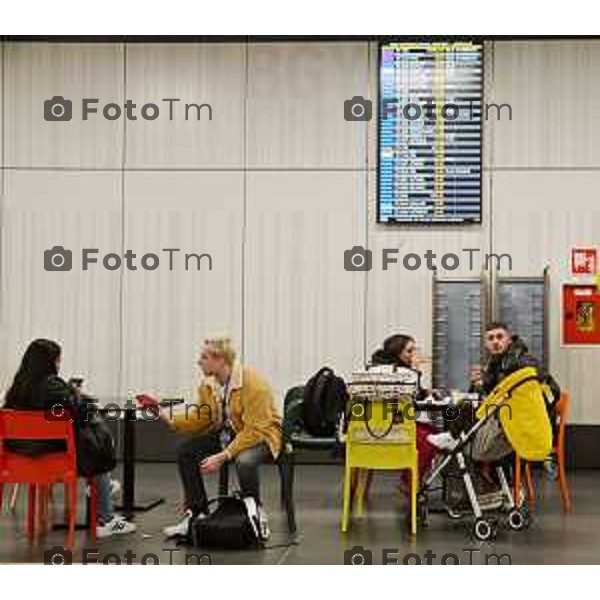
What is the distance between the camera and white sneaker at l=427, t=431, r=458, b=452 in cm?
621

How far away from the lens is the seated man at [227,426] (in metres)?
5.57

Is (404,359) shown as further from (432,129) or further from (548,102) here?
(548,102)

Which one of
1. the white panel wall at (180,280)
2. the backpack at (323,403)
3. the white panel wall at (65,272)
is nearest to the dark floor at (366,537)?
the backpack at (323,403)

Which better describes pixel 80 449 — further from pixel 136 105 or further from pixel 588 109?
pixel 588 109

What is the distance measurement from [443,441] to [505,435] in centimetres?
49

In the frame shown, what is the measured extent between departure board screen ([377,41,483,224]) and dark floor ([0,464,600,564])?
260cm

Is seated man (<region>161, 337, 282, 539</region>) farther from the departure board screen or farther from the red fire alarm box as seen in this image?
the red fire alarm box

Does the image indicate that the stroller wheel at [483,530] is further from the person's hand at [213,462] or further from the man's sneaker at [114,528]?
the man's sneaker at [114,528]

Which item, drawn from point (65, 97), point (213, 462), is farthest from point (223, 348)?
point (65, 97)

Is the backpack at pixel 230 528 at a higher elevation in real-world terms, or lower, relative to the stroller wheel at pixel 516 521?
higher

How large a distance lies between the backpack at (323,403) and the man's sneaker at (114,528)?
1389 millimetres

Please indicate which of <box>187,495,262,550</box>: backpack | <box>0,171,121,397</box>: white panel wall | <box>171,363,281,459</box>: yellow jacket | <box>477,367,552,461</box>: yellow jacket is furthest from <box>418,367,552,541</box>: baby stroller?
<box>0,171,121,397</box>: white panel wall

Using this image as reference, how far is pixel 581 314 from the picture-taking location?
8.95 metres
